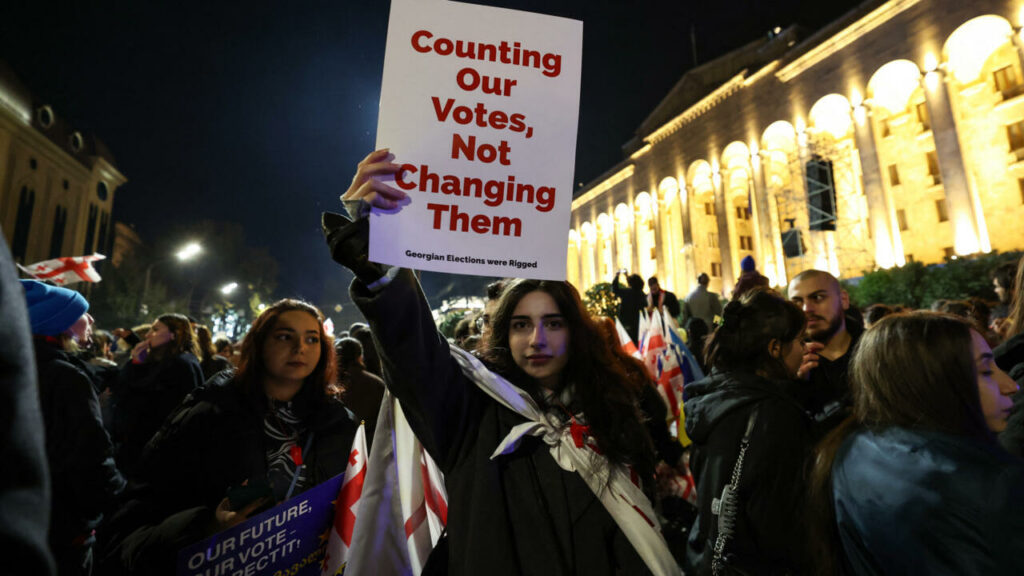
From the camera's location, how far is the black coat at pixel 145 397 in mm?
4281

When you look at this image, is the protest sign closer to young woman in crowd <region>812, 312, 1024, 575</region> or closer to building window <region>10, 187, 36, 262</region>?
young woman in crowd <region>812, 312, 1024, 575</region>

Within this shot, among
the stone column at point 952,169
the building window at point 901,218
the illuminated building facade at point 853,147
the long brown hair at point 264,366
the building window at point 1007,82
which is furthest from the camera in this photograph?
the building window at point 901,218

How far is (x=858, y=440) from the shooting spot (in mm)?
1903

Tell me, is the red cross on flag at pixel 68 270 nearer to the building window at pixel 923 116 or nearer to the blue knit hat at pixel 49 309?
the blue knit hat at pixel 49 309

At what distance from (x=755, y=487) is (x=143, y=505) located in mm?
2661

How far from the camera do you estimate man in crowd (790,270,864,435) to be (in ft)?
10.3

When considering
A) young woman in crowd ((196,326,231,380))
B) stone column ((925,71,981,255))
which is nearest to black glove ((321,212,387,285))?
young woman in crowd ((196,326,231,380))

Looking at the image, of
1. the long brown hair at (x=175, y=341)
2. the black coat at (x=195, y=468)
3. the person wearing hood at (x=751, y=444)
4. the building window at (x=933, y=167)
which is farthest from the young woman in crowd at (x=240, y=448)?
the building window at (x=933, y=167)

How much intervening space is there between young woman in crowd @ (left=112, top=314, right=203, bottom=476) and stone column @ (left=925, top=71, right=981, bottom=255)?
2537cm

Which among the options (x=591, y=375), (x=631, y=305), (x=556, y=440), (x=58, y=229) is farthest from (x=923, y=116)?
(x=58, y=229)

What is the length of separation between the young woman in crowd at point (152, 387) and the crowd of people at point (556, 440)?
4.94ft

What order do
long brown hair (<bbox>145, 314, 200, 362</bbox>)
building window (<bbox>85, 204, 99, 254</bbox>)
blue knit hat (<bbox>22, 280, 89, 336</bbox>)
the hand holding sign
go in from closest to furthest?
the hand holding sign → blue knit hat (<bbox>22, 280, 89, 336</bbox>) → long brown hair (<bbox>145, 314, 200, 362</bbox>) → building window (<bbox>85, 204, 99, 254</bbox>)

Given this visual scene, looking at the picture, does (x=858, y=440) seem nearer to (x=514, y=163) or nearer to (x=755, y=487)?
(x=755, y=487)

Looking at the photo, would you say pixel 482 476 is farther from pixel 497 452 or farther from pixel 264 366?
pixel 264 366
